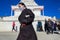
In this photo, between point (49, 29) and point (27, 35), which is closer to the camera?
point (27, 35)

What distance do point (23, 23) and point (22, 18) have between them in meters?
0.14

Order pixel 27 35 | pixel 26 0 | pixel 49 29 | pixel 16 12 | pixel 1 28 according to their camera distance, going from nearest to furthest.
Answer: pixel 27 35, pixel 49 29, pixel 1 28, pixel 16 12, pixel 26 0

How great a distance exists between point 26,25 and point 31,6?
41853mm

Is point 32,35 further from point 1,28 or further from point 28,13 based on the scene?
point 1,28

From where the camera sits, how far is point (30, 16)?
650 centimetres

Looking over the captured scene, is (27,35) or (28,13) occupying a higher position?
(28,13)

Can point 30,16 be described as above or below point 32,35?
above

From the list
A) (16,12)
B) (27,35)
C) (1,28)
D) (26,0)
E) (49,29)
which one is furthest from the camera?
(26,0)

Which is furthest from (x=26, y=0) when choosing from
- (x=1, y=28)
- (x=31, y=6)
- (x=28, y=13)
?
(x=28, y=13)

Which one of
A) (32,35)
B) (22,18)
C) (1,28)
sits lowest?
(1,28)

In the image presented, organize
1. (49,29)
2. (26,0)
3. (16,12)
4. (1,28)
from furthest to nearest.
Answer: (26,0), (16,12), (1,28), (49,29)

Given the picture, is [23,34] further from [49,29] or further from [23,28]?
[49,29]

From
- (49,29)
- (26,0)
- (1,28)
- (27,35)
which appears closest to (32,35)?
(27,35)

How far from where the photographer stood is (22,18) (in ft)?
21.1
